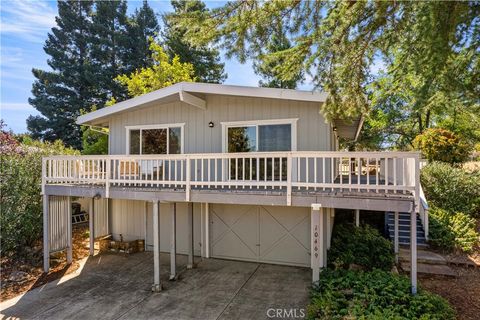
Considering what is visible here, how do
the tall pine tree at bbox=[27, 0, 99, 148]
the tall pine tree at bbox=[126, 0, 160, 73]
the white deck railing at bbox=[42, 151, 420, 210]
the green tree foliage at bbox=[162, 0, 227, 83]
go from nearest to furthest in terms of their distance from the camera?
the white deck railing at bbox=[42, 151, 420, 210], the green tree foliage at bbox=[162, 0, 227, 83], the tall pine tree at bbox=[27, 0, 99, 148], the tall pine tree at bbox=[126, 0, 160, 73]

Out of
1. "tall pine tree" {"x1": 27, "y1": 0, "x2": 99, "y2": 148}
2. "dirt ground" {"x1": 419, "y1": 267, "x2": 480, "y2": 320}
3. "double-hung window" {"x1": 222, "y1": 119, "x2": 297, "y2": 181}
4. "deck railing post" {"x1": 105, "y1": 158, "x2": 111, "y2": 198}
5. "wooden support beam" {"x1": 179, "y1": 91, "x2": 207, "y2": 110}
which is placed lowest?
"dirt ground" {"x1": 419, "y1": 267, "x2": 480, "y2": 320}

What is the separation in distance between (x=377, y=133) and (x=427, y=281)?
2081 centimetres

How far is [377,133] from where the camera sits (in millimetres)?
25984

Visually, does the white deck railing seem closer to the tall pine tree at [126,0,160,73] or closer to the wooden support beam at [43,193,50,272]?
the wooden support beam at [43,193,50,272]

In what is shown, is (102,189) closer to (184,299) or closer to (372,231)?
(184,299)

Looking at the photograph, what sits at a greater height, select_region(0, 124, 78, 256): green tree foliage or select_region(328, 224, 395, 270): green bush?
select_region(0, 124, 78, 256): green tree foliage

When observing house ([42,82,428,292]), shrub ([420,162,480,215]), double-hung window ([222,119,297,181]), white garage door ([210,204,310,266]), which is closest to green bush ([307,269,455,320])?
house ([42,82,428,292])

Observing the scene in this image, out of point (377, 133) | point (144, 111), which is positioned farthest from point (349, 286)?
point (377, 133)

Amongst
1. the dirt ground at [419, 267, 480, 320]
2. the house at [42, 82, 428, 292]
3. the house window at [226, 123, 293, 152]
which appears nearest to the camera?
the dirt ground at [419, 267, 480, 320]

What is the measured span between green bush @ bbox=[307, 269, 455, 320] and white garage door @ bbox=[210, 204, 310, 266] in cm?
231

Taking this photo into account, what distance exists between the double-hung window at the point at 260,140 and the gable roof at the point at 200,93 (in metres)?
0.82

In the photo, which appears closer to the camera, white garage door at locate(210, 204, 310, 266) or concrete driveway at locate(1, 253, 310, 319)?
concrete driveway at locate(1, 253, 310, 319)

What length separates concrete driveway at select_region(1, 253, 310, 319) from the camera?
5.98 metres

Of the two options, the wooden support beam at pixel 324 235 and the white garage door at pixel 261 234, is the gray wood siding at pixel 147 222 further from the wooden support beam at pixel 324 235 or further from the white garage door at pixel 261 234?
the wooden support beam at pixel 324 235
